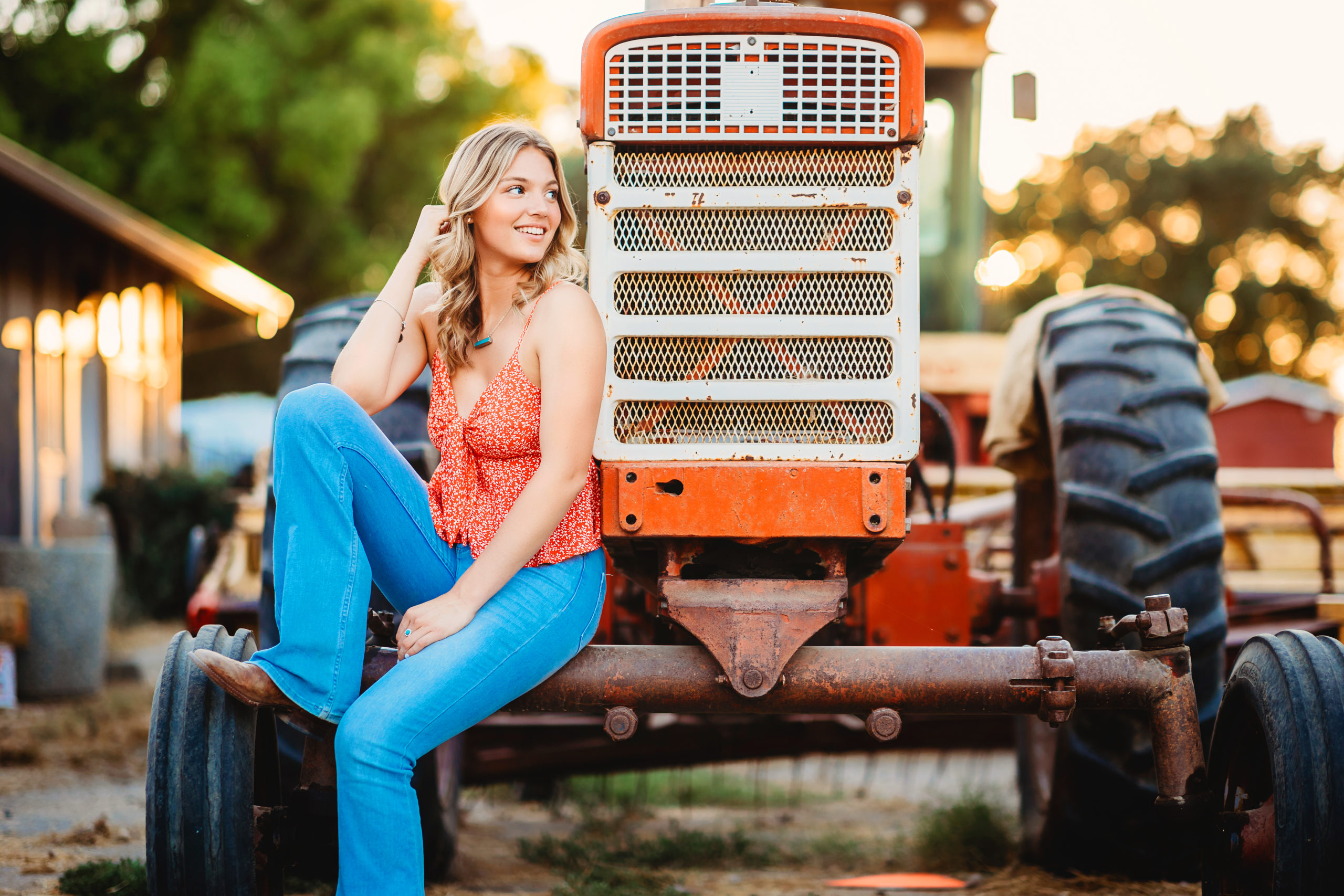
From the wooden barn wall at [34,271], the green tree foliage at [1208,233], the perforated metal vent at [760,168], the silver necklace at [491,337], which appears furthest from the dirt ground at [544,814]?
→ the green tree foliage at [1208,233]

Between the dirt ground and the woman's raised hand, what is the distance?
1.73 meters

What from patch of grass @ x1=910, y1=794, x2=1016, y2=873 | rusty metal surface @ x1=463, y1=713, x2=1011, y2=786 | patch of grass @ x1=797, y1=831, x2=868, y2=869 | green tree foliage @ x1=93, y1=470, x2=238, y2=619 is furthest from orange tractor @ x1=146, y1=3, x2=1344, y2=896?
green tree foliage @ x1=93, y1=470, x2=238, y2=619

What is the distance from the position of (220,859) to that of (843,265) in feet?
5.06

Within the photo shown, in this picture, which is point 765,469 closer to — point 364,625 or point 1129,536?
point 364,625

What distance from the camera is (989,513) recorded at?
496cm

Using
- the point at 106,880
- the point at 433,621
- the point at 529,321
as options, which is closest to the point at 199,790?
the point at 433,621

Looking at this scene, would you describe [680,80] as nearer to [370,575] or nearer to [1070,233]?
[370,575]

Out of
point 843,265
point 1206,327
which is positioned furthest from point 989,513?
point 1206,327

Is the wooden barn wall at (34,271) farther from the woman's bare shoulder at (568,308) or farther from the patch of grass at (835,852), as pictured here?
the woman's bare shoulder at (568,308)

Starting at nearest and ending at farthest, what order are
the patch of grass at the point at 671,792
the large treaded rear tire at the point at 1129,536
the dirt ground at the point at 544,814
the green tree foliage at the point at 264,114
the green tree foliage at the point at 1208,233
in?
1. the large treaded rear tire at the point at 1129,536
2. the dirt ground at the point at 544,814
3. the patch of grass at the point at 671,792
4. the green tree foliage at the point at 264,114
5. the green tree foliage at the point at 1208,233

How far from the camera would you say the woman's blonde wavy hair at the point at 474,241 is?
2.53m

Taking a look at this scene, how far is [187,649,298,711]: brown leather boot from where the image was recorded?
2246 mm

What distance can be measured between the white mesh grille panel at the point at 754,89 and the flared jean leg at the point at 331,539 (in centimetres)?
75

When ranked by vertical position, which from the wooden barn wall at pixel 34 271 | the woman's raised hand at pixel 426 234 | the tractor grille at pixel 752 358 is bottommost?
the tractor grille at pixel 752 358
